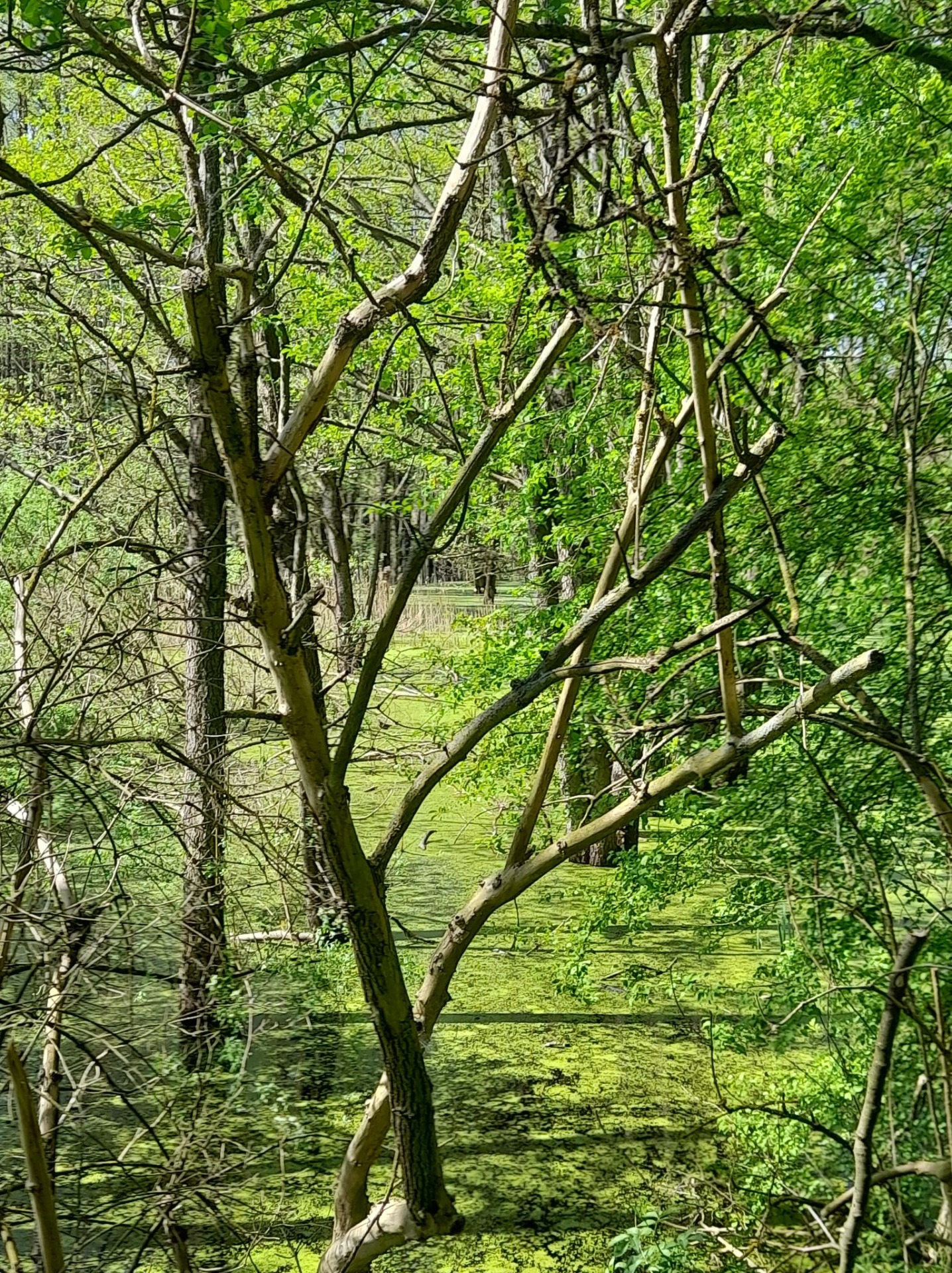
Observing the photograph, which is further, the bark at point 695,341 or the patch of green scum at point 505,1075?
the patch of green scum at point 505,1075

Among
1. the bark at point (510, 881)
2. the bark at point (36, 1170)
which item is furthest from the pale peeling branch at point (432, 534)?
the bark at point (36, 1170)

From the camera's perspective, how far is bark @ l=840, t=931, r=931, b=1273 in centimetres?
135

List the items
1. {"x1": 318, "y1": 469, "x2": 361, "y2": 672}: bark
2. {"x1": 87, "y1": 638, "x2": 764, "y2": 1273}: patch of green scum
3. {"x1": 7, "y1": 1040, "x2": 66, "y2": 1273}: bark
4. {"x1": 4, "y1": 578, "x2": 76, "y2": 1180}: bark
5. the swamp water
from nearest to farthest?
{"x1": 7, "y1": 1040, "x2": 66, "y2": 1273}: bark < {"x1": 4, "y1": 578, "x2": 76, "y2": 1180}: bark < {"x1": 318, "y1": 469, "x2": 361, "y2": 672}: bark < the swamp water < {"x1": 87, "y1": 638, "x2": 764, "y2": 1273}: patch of green scum

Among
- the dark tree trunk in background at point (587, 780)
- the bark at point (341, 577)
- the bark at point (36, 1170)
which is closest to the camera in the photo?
the bark at point (36, 1170)

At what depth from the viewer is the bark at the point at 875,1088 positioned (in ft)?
4.43

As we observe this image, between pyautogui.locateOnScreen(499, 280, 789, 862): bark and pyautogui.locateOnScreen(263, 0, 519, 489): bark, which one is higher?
pyautogui.locateOnScreen(263, 0, 519, 489): bark

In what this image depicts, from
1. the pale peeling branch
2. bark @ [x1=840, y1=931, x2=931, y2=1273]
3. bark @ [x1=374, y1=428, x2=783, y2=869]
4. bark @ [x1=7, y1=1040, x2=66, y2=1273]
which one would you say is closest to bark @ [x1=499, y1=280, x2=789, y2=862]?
bark @ [x1=374, y1=428, x2=783, y2=869]

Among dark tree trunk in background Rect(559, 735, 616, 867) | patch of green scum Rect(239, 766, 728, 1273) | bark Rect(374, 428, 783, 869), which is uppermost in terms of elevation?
bark Rect(374, 428, 783, 869)

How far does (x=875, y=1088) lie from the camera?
1.38 meters

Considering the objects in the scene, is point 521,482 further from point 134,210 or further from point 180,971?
point 134,210

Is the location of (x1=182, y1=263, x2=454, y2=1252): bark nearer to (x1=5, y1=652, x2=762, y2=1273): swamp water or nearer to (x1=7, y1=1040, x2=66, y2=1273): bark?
(x1=5, y1=652, x2=762, y2=1273): swamp water

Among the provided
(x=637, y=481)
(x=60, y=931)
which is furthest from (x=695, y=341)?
(x=60, y=931)

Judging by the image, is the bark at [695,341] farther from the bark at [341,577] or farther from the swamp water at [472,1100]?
the swamp water at [472,1100]

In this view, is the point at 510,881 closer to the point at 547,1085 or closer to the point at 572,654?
the point at 572,654
